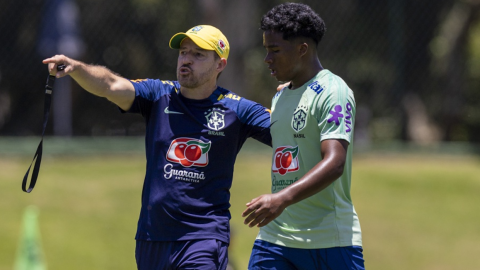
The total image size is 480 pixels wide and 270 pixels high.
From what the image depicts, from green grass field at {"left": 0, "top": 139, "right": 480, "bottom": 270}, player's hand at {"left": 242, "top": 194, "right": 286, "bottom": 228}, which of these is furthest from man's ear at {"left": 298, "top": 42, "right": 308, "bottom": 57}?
green grass field at {"left": 0, "top": 139, "right": 480, "bottom": 270}

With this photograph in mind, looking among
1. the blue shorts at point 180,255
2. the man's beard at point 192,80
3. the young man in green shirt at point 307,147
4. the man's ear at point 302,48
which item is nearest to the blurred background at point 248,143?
the blue shorts at point 180,255

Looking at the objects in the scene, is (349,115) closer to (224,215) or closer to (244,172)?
(224,215)

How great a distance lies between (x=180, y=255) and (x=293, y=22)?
152 centimetres

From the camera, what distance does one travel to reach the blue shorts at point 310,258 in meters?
4.07

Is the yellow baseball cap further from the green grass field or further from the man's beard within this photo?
the green grass field

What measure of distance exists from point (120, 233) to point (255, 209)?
5.41m

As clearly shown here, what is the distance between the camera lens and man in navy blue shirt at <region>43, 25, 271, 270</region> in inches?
175

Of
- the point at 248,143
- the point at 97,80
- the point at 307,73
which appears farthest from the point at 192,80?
the point at 248,143

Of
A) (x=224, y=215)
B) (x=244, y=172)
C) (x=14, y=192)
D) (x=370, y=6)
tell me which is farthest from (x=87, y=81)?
(x=370, y=6)

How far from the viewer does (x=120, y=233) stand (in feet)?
28.8

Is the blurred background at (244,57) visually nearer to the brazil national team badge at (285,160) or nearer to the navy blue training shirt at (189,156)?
the navy blue training shirt at (189,156)

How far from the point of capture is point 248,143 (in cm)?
1057

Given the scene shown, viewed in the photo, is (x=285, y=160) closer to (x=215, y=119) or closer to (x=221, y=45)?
(x=215, y=119)

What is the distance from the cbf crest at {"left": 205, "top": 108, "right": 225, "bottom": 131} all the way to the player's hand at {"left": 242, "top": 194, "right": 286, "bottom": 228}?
105cm
